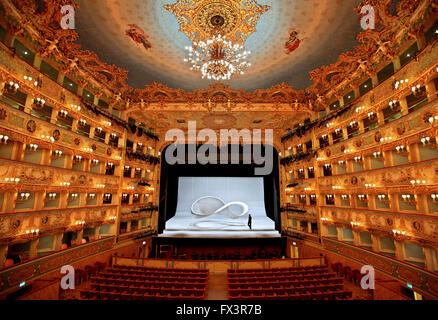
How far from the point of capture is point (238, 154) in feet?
67.4

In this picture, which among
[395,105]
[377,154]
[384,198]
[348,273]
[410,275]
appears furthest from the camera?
[348,273]

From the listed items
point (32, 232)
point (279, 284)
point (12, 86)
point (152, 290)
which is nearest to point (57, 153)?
point (12, 86)

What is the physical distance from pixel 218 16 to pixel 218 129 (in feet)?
34.6

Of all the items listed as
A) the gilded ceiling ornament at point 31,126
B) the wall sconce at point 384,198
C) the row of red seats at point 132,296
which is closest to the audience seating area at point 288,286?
the row of red seats at point 132,296

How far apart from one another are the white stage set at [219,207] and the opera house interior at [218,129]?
1.63 feet

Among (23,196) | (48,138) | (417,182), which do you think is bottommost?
(23,196)

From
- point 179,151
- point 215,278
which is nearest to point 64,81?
point 179,151

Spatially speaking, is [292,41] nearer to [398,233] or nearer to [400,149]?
[400,149]

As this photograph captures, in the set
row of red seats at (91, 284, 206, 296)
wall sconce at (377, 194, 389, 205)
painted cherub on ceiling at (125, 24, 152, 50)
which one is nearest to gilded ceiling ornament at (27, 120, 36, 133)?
painted cherub on ceiling at (125, 24, 152, 50)

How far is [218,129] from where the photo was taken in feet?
63.3

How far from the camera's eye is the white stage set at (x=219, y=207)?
18409 mm

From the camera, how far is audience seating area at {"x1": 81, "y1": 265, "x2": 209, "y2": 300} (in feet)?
→ 24.8

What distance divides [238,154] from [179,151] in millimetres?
6136

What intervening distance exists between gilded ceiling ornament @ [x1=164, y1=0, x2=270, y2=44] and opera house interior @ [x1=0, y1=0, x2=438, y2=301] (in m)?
0.06
